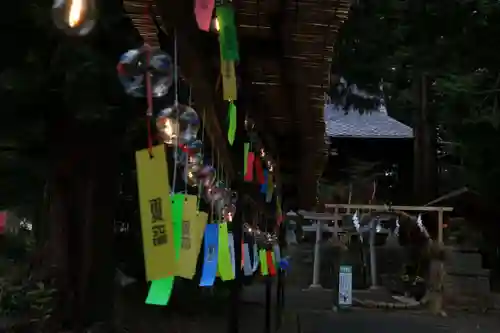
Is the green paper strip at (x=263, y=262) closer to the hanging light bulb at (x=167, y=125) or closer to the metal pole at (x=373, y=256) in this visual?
the hanging light bulb at (x=167, y=125)

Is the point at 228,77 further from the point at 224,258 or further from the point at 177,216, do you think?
the point at 224,258

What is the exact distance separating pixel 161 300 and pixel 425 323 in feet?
38.9

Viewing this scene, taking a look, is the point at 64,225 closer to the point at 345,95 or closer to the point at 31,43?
the point at 31,43

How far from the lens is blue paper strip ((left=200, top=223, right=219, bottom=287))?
Answer: 3.61 meters

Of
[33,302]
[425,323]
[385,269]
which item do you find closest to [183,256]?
[33,302]

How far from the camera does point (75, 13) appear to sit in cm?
185

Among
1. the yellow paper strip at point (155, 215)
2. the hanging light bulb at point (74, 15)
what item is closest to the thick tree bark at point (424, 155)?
the yellow paper strip at point (155, 215)

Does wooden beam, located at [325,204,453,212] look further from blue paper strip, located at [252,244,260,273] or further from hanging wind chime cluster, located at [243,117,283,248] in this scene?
blue paper strip, located at [252,244,260,273]

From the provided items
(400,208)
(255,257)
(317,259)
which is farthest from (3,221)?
(317,259)

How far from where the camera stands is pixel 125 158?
21.8ft

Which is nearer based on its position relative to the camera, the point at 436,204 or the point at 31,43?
the point at 31,43

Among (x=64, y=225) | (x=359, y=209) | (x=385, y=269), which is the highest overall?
(x=64, y=225)

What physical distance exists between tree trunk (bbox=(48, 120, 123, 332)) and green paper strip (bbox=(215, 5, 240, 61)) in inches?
103

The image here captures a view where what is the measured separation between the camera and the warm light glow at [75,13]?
6.03ft
